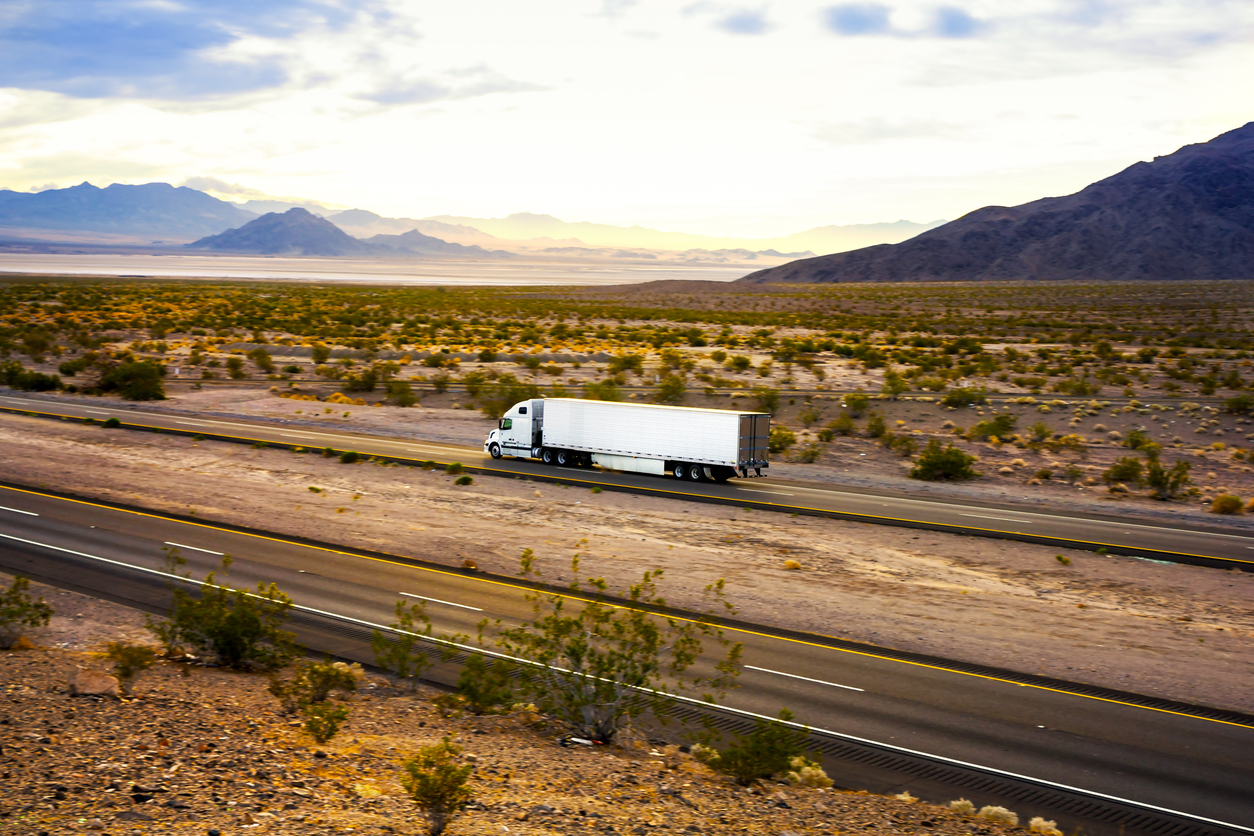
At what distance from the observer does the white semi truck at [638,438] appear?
34.5 m

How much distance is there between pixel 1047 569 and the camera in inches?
938

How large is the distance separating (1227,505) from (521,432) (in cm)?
2741

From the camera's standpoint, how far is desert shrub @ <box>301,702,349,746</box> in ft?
35.2

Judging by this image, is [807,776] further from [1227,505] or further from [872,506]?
[1227,505]

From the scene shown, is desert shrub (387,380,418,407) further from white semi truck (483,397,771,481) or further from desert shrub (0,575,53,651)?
desert shrub (0,575,53,651)

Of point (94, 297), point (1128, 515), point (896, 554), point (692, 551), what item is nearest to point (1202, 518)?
point (1128, 515)

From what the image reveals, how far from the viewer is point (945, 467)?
37500 millimetres

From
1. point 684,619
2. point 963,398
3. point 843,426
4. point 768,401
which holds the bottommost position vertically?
point 684,619

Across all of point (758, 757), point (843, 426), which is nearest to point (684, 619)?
point (758, 757)

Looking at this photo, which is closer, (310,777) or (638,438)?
(310,777)

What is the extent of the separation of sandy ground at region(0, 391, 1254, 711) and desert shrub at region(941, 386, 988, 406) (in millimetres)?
14652

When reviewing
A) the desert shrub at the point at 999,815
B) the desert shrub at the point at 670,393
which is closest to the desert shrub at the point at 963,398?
the desert shrub at the point at 670,393

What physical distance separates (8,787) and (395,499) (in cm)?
2224

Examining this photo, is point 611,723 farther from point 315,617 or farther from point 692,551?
point 692,551
